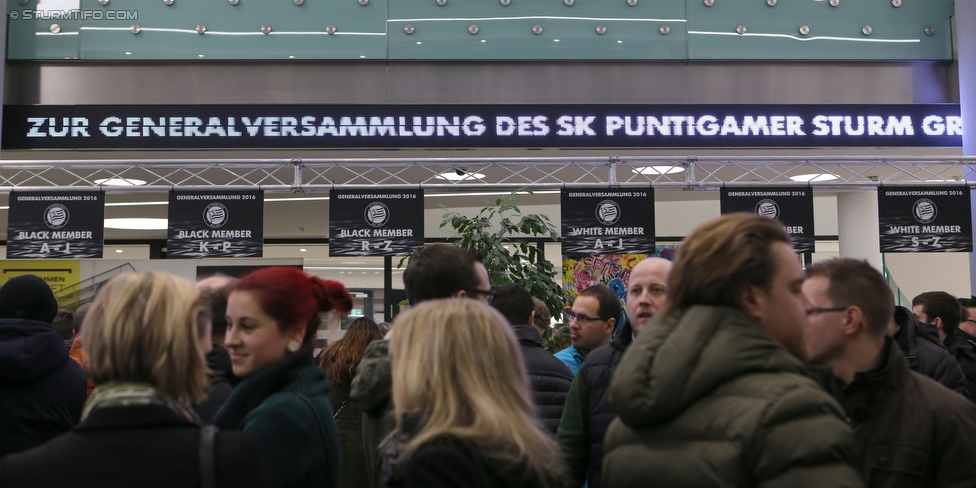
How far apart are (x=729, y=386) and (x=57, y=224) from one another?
8.93 m

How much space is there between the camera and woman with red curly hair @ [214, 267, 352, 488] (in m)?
2.27

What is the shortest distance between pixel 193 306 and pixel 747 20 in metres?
9.95

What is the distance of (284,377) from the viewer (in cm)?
242

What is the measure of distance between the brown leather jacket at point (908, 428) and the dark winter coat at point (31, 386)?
11.0ft

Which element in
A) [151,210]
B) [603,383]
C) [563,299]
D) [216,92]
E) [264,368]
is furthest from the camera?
[151,210]

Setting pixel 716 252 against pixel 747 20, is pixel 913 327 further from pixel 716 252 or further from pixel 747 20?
pixel 747 20

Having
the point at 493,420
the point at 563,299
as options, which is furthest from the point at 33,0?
the point at 493,420

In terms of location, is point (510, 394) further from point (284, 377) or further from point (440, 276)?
point (440, 276)

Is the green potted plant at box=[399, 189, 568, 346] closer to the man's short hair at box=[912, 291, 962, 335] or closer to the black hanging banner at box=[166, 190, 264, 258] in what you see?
→ the black hanging banner at box=[166, 190, 264, 258]

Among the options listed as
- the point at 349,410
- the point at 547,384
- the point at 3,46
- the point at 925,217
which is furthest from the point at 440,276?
the point at 3,46

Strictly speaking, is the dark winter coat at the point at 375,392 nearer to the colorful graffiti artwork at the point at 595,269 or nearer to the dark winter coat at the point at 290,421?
the dark winter coat at the point at 290,421

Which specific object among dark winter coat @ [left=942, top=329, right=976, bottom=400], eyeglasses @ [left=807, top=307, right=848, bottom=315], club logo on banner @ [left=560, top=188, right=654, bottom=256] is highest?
club logo on banner @ [left=560, top=188, right=654, bottom=256]

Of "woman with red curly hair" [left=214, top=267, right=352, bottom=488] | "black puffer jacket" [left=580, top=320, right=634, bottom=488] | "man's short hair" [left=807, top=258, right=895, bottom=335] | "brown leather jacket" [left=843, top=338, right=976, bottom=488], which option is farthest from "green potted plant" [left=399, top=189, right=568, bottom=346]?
"brown leather jacket" [left=843, top=338, right=976, bottom=488]

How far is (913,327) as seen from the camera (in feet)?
13.9
